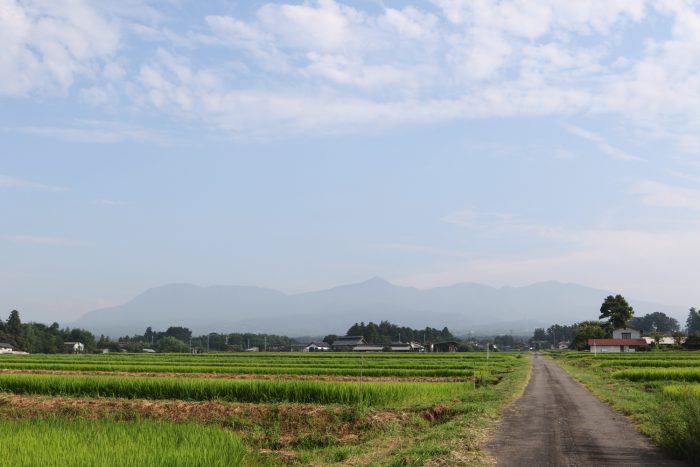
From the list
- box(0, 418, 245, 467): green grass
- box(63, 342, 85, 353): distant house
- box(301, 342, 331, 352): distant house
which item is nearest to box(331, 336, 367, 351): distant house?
box(301, 342, 331, 352): distant house

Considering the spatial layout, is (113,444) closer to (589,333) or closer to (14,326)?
(589,333)

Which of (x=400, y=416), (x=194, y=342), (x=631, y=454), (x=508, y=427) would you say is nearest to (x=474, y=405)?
(x=400, y=416)

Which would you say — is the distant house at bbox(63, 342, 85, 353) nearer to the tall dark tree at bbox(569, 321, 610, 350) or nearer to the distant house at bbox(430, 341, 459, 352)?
the distant house at bbox(430, 341, 459, 352)

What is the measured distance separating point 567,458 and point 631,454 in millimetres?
1507

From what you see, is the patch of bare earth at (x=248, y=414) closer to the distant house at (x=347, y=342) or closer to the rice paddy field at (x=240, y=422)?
the rice paddy field at (x=240, y=422)

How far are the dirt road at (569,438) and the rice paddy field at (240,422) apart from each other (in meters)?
0.66

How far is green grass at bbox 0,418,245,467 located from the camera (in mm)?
10664

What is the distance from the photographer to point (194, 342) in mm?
181750

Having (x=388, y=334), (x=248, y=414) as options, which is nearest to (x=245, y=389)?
(x=248, y=414)

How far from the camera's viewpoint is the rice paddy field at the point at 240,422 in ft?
38.4

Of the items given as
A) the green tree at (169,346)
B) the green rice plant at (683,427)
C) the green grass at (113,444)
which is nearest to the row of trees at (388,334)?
the green tree at (169,346)

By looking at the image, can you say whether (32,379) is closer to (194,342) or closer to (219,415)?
(219,415)

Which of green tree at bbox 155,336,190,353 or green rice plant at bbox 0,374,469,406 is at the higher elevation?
green rice plant at bbox 0,374,469,406

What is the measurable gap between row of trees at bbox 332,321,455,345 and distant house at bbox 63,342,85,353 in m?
57.3
